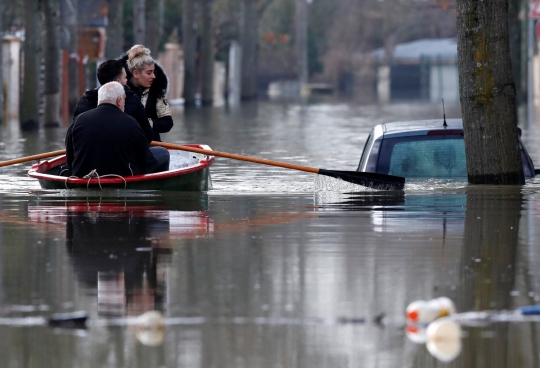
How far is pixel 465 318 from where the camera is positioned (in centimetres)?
667

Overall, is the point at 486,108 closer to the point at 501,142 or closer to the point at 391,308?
the point at 501,142

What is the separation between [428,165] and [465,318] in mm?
6025

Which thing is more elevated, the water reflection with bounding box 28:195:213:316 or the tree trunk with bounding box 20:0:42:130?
the tree trunk with bounding box 20:0:42:130

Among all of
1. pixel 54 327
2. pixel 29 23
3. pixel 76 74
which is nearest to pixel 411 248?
pixel 54 327

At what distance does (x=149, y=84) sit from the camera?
1355 centimetres

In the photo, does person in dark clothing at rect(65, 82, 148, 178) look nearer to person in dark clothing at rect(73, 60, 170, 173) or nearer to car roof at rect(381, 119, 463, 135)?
person in dark clothing at rect(73, 60, 170, 173)

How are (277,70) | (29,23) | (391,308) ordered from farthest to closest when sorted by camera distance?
(277,70) < (29,23) < (391,308)

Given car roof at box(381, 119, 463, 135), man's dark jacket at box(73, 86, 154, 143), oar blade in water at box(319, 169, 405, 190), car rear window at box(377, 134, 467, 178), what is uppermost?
man's dark jacket at box(73, 86, 154, 143)

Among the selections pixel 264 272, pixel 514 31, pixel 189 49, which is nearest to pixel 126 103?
pixel 264 272

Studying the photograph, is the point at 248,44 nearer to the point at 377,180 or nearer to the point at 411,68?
the point at 411,68

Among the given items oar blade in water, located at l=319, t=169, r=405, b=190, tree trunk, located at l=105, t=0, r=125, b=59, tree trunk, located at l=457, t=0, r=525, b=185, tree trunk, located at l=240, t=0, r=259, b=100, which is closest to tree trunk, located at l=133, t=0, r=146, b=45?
tree trunk, located at l=105, t=0, r=125, b=59

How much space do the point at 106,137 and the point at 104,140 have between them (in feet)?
0.10

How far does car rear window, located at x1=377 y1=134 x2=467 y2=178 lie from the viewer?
12.3m

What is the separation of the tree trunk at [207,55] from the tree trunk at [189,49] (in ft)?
7.36
